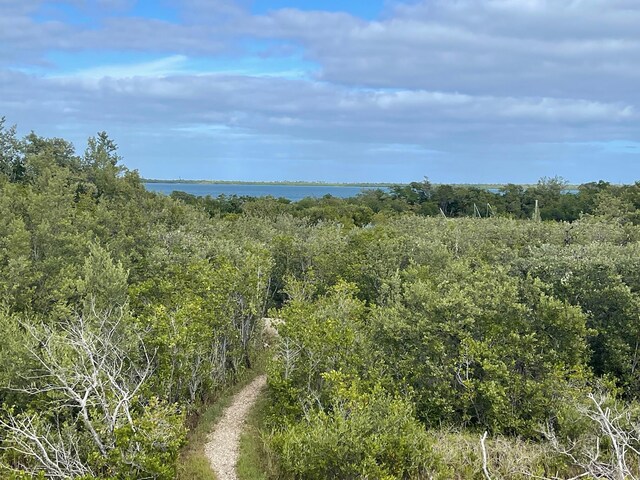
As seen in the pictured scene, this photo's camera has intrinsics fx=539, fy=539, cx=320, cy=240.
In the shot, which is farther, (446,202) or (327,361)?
(446,202)

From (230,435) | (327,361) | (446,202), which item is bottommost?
(230,435)

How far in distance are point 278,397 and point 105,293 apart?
9908 millimetres

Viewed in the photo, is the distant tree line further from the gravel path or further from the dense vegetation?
the gravel path

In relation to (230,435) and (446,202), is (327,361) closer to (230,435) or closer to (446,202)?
(230,435)

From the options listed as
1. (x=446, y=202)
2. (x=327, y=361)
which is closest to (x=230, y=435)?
(x=327, y=361)

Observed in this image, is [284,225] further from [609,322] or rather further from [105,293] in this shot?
[609,322]

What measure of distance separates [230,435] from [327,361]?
208 inches

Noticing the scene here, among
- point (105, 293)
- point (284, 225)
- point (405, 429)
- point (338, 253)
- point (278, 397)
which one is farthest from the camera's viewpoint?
point (284, 225)

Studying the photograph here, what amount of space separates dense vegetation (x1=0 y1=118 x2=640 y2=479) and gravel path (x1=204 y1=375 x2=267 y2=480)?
1.33m

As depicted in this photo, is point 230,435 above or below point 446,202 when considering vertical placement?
below

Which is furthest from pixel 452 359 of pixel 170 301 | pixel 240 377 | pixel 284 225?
pixel 284 225

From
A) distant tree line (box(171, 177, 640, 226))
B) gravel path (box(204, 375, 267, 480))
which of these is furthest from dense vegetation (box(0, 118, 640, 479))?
distant tree line (box(171, 177, 640, 226))

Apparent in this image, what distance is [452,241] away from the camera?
138ft

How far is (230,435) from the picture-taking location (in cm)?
2344
